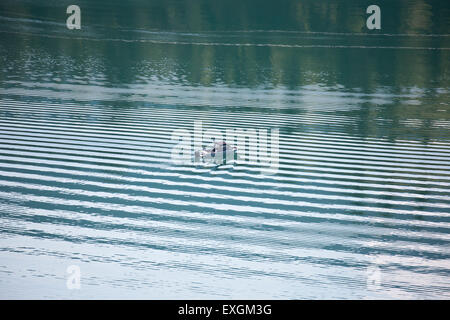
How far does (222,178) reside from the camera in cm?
1177

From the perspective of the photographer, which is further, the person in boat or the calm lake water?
the person in boat

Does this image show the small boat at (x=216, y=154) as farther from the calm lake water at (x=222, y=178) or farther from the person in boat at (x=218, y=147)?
the calm lake water at (x=222, y=178)

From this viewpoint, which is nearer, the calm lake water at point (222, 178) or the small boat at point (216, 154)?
the calm lake water at point (222, 178)

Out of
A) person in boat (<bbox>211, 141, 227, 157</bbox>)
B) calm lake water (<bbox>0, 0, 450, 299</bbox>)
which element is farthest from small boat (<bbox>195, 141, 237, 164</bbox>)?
calm lake water (<bbox>0, 0, 450, 299</bbox>)

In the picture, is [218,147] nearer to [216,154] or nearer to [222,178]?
[216,154]

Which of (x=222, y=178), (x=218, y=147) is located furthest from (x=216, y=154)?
(x=222, y=178)

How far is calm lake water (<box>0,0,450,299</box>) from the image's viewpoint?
8039 millimetres

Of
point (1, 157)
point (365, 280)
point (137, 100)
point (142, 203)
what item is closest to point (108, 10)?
point (137, 100)

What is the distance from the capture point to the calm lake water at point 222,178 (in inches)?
316

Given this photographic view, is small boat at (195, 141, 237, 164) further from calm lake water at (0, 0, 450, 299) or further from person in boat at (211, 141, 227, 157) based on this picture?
calm lake water at (0, 0, 450, 299)

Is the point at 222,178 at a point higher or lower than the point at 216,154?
lower

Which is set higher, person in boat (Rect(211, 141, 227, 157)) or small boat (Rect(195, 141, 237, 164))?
person in boat (Rect(211, 141, 227, 157))

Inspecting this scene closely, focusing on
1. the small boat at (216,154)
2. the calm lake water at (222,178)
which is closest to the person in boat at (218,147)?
the small boat at (216,154)
